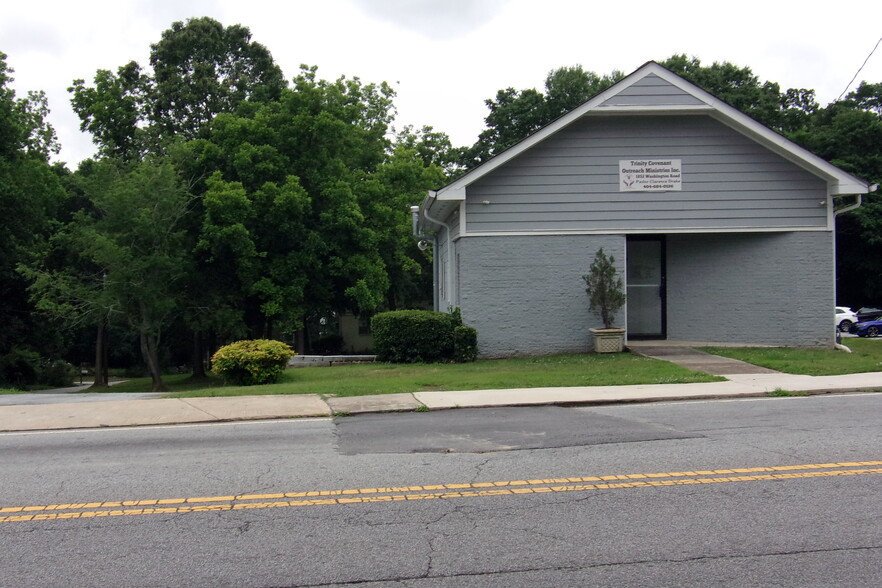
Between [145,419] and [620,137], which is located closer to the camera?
[145,419]

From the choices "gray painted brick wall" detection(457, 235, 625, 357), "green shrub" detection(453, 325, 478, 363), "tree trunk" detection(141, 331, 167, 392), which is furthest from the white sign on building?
"tree trunk" detection(141, 331, 167, 392)

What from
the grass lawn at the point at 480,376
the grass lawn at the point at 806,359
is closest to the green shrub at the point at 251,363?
the grass lawn at the point at 480,376

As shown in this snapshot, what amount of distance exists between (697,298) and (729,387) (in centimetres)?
677

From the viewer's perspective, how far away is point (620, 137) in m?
17.9

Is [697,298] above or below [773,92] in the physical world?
below

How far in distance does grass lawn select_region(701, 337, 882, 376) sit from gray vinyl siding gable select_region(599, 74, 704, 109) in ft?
18.4

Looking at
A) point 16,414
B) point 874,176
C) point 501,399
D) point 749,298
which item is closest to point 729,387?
point 501,399

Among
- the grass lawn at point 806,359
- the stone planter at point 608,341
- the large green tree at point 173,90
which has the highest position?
the large green tree at point 173,90

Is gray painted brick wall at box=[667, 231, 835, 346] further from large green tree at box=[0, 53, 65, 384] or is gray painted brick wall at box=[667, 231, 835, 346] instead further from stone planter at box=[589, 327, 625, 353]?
large green tree at box=[0, 53, 65, 384]

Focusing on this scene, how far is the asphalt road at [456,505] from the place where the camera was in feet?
15.4

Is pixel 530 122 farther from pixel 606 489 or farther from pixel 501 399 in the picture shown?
pixel 606 489

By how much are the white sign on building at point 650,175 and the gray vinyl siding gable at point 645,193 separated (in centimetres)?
12

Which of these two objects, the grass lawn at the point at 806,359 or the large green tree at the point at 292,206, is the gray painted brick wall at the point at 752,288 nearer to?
the grass lawn at the point at 806,359

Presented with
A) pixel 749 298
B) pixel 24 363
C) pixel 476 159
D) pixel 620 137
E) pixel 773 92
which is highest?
pixel 773 92
